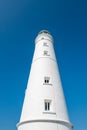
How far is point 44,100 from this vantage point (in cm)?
1603

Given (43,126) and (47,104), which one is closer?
(43,126)

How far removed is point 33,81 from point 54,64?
124 inches

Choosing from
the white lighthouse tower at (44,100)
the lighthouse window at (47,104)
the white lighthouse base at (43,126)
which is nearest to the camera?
the white lighthouse base at (43,126)

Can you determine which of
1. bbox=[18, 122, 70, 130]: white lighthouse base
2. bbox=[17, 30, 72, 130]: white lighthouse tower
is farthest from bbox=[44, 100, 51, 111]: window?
bbox=[18, 122, 70, 130]: white lighthouse base

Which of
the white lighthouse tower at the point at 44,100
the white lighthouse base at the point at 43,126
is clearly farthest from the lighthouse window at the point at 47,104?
the white lighthouse base at the point at 43,126

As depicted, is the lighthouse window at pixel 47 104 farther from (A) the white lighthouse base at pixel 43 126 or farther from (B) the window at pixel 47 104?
(A) the white lighthouse base at pixel 43 126

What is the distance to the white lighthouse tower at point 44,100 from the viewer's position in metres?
14.9

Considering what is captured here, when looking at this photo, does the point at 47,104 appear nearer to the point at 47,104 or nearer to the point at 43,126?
the point at 47,104

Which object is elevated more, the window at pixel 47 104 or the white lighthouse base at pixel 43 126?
the window at pixel 47 104

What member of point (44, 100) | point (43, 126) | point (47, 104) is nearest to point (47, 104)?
point (47, 104)

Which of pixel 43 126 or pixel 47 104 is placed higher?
pixel 47 104

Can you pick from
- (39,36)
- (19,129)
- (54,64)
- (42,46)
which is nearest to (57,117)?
(19,129)

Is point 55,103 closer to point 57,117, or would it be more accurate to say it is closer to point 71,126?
point 57,117

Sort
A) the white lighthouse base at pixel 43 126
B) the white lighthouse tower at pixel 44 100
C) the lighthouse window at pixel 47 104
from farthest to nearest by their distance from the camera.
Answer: the lighthouse window at pixel 47 104 < the white lighthouse tower at pixel 44 100 < the white lighthouse base at pixel 43 126
